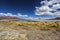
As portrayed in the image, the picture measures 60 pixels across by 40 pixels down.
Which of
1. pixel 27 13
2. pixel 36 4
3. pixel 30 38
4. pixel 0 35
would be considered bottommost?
pixel 30 38

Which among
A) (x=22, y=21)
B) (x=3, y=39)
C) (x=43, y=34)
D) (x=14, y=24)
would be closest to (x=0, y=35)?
(x=3, y=39)

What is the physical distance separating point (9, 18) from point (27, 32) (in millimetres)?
487

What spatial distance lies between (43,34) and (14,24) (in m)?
0.63

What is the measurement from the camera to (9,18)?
2287mm

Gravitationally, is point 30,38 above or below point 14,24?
below

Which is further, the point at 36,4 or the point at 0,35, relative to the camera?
the point at 36,4

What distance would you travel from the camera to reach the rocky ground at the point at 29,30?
212cm

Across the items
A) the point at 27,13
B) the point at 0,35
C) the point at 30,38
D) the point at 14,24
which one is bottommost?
the point at 30,38

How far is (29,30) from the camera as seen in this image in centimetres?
222

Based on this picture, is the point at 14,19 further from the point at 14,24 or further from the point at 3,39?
the point at 3,39

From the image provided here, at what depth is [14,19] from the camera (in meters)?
2.27

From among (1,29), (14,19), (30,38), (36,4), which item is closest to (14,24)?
(14,19)

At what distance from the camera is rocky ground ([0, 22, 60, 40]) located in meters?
2.12

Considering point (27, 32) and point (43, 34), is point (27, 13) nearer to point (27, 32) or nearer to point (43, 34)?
point (27, 32)
